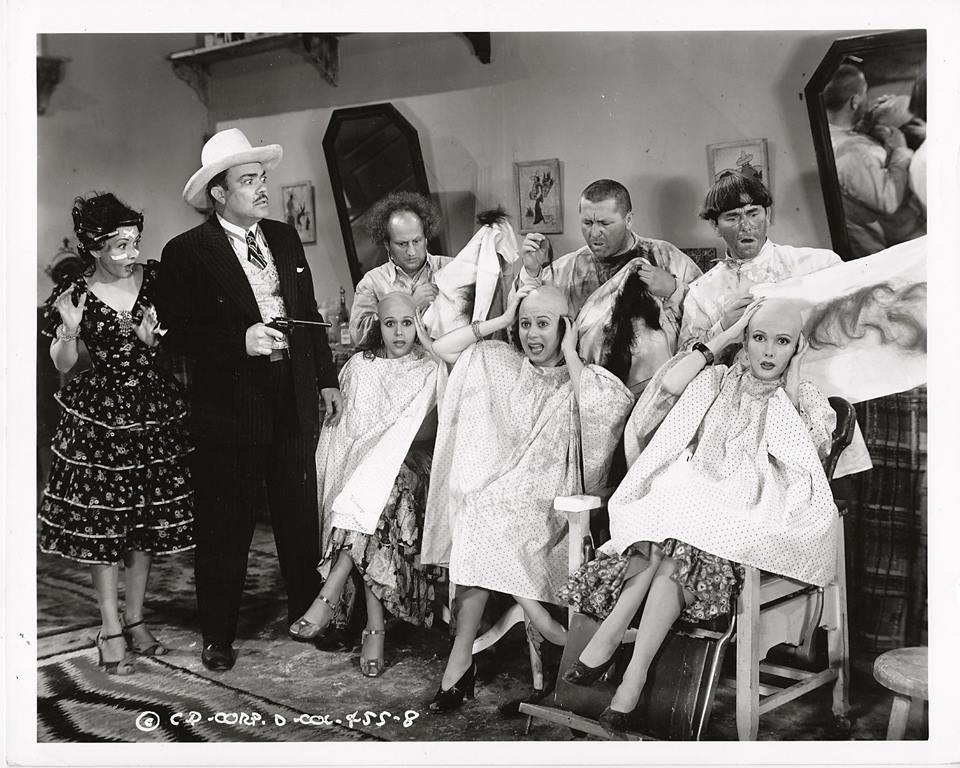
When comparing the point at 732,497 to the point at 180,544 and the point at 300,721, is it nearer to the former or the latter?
the point at 300,721

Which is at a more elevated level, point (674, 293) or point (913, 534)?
point (674, 293)

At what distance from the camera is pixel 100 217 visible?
2.51 meters

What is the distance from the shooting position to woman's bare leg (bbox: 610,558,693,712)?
2215mm

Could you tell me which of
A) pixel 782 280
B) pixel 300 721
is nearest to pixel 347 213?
pixel 782 280

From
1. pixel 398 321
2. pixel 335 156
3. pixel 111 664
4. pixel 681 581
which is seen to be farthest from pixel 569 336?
pixel 111 664

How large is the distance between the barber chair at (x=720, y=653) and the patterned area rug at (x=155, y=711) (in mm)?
604

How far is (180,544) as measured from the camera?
2557 mm

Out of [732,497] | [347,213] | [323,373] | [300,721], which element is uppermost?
[347,213]

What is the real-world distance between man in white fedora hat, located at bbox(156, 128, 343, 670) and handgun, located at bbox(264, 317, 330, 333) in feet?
0.04

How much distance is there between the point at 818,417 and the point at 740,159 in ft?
2.27

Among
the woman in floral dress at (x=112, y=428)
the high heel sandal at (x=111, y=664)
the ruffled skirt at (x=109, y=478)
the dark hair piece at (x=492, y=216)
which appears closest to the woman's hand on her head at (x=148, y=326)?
the woman in floral dress at (x=112, y=428)

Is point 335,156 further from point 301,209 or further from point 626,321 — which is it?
point 626,321

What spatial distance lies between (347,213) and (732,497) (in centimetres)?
128
